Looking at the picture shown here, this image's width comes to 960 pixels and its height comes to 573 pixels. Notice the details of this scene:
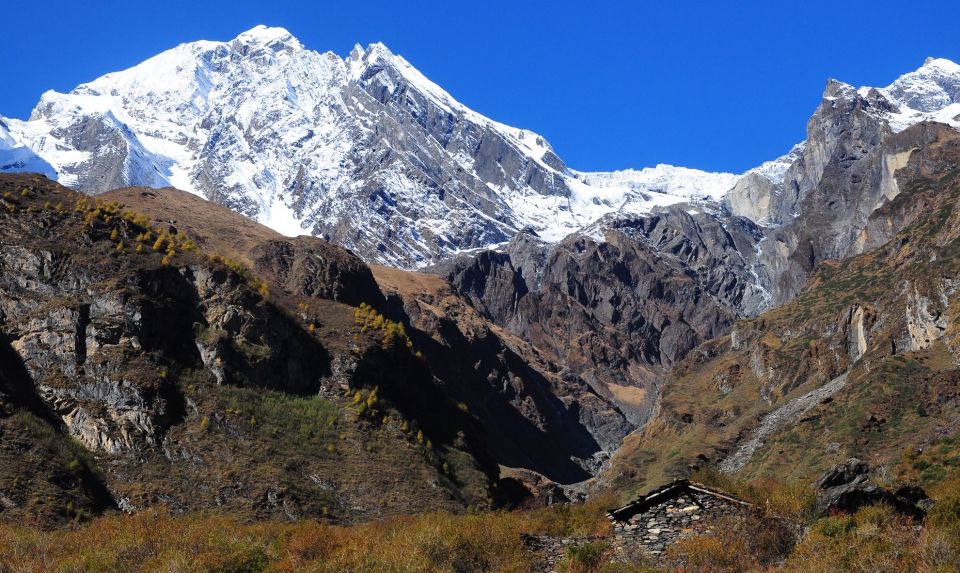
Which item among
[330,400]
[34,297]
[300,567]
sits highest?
[34,297]

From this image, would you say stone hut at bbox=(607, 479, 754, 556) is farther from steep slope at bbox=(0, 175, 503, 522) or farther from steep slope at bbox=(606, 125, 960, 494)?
steep slope at bbox=(606, 125, 960, 494)

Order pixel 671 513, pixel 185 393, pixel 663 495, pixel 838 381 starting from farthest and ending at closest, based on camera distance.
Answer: pixel 838 381 → pixel 185 393 → pixel 663 495 → pixel 671 513

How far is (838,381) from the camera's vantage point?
148125 mm

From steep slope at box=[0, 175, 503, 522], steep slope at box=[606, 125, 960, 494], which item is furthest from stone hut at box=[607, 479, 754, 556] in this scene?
steep slope at box=[606, 125, 960, 494]

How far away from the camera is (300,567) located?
110ft

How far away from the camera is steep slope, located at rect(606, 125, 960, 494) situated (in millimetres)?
110688

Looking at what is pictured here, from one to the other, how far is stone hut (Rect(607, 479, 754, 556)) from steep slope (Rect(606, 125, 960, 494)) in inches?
2238

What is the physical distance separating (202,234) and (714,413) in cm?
9666

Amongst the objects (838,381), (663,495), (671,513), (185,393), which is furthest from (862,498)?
(838,381)

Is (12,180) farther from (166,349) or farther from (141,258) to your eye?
(166,349)

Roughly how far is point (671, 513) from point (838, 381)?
407 ft

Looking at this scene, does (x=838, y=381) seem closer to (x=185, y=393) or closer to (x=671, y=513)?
(x=185, y=393)

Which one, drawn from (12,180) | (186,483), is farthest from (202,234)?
(186,483)

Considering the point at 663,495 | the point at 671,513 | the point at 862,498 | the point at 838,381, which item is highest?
the point at 838,381
